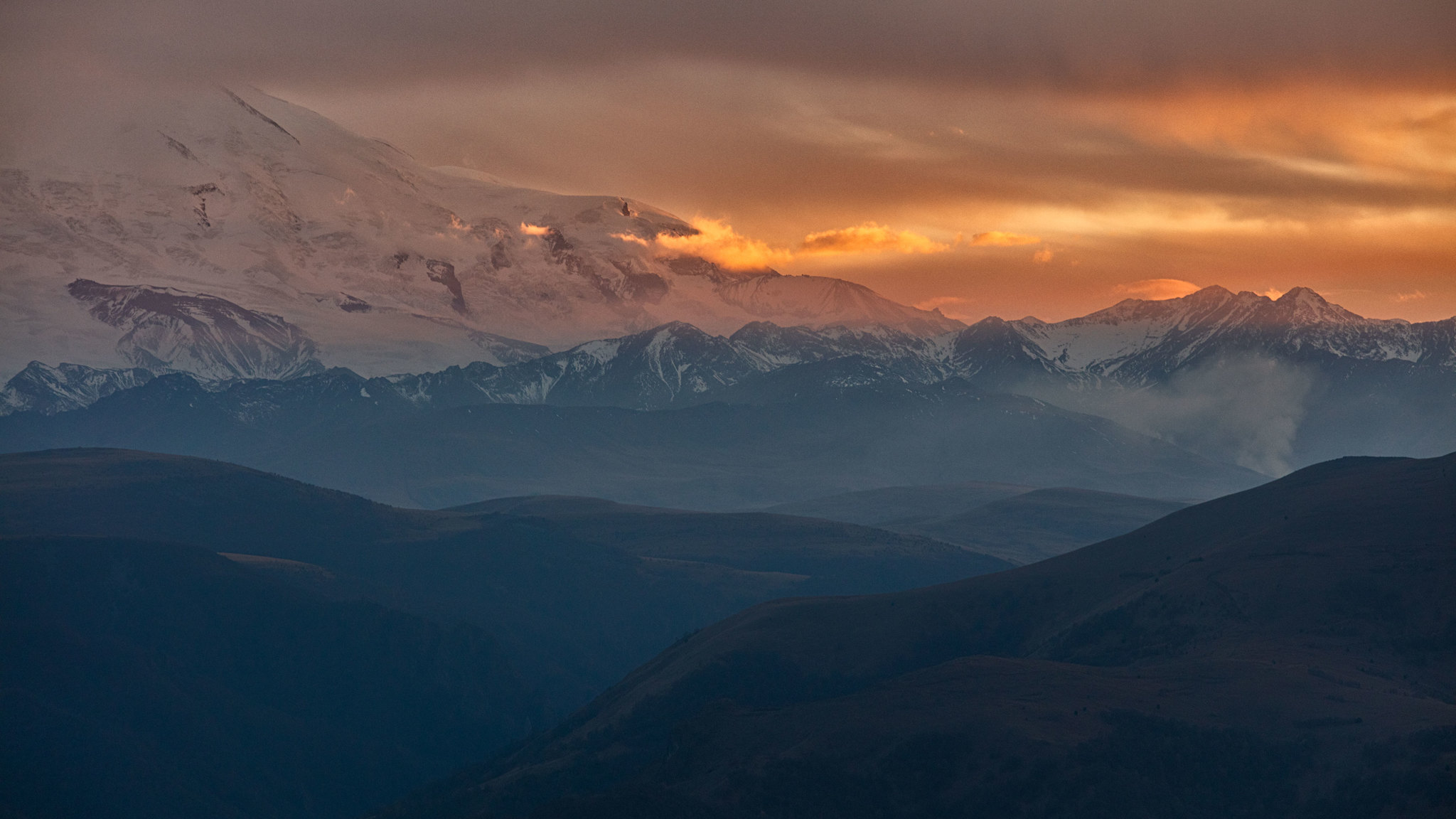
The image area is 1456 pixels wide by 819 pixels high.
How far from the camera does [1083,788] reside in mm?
176000

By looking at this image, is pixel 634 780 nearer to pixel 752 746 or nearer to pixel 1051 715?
pixel 752 746

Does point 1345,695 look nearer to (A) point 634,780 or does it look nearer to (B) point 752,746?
(B) point 752,746

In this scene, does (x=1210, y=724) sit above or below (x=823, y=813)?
above

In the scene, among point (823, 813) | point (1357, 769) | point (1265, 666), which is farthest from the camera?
point (1265, 666)

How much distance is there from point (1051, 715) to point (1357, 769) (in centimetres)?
3389

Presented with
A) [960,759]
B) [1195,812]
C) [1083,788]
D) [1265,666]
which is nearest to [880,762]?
[960,759]

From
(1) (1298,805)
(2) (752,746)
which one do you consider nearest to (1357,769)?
(1) (1298,805)

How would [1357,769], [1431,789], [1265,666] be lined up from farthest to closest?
[1265,666]
[1357,769]
[1431,789]

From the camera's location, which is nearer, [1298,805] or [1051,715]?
[1298,805]

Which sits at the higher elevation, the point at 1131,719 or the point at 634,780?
the point at 1131,719

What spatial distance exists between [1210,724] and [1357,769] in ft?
60.2

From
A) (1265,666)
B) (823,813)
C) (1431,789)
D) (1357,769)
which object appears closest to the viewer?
(1431,789)

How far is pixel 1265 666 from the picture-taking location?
197875mm

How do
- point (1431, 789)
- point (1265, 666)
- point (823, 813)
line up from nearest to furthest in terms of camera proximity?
1. point (1431, 789)
2. point (823, 813)
3. point (1265, 666)
